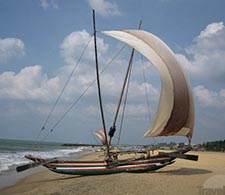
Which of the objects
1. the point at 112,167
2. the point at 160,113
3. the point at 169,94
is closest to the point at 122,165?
the point at 112,167

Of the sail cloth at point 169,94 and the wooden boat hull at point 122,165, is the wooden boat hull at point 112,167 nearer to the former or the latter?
the wooden boat hull at point 122,165

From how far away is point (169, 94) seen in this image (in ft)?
45.7

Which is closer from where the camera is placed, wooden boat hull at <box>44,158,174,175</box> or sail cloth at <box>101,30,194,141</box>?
sail cloth at <box>101,30,194,141</box>

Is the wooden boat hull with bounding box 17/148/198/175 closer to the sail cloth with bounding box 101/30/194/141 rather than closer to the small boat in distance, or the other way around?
the small boat in distance

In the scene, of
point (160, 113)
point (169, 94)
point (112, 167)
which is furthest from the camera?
point (112, 167)

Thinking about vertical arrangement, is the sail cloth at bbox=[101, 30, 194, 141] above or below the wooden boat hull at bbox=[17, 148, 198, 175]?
above

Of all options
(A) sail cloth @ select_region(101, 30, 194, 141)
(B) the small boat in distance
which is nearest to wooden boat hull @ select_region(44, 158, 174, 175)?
(B) the small boat in distance

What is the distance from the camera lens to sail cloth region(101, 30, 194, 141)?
13820mm

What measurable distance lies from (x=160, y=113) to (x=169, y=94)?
1.02 meters

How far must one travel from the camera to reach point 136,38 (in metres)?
15.0

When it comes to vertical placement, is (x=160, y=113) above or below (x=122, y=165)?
above

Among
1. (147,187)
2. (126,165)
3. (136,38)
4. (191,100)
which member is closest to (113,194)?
(147,187)

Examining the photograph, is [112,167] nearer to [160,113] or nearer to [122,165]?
[122,165]

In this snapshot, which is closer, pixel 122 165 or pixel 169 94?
pixel 169 94
